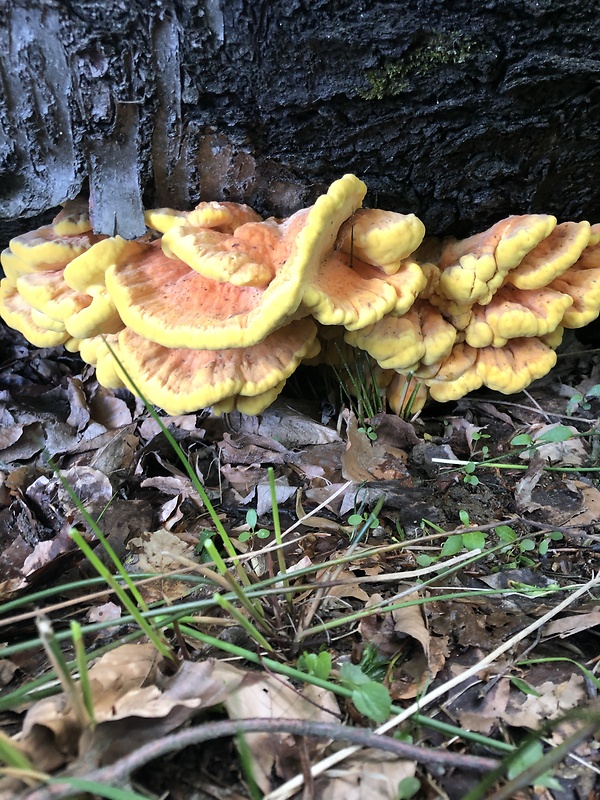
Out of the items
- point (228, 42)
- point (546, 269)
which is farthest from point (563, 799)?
point (228, 42)

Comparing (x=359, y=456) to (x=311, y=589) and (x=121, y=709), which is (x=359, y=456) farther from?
(x=121, y=709)

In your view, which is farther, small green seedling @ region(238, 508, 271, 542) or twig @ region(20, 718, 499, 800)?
small green seedling @ region(238, 508, 271, 542)

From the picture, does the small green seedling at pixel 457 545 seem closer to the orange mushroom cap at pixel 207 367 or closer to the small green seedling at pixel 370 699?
the small green seedling at pixel 370 699

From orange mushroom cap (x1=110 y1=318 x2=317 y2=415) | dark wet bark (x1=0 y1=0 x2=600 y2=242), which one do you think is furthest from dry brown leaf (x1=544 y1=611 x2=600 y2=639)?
dark wet bark (x1=0 y1=0 x2=600 y2=242)

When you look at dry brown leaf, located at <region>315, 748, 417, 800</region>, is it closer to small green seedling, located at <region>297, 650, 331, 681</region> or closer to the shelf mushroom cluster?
small green seedling, located at <region>297, 650, 331, 681</region>

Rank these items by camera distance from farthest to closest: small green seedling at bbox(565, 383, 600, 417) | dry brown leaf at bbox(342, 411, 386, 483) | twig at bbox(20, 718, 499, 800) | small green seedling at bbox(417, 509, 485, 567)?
small green seedling at bbox(565, 383, 600, 417), dry brown leaf at bbox(342, 411, 386, 483), small green seedling at bbox(417, 509, 485, 567), twig at bbox(20, 718, 499, 800)

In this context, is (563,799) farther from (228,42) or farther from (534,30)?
(228,42)

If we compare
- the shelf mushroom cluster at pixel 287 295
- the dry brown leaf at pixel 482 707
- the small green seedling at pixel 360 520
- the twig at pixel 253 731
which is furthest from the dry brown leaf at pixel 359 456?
the twig at pixel 253 731
